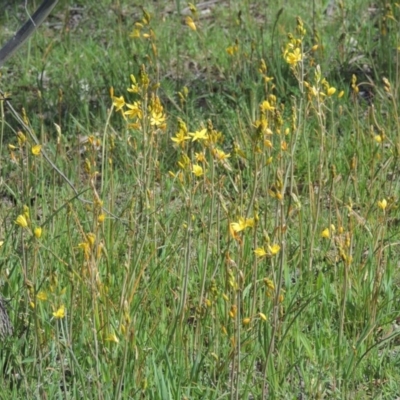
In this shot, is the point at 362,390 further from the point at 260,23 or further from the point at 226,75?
the point at 260,23

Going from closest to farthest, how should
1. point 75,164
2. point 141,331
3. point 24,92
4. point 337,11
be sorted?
1. point 141,331
2. point 75,164
3. point 24,92
4. point 337,11

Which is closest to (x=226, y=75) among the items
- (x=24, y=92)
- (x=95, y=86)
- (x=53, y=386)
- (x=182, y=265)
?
(x=95, y=86)

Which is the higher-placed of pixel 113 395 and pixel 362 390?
pixel 113 395

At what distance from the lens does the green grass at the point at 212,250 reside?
258 cm

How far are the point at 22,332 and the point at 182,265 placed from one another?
59 centimetres

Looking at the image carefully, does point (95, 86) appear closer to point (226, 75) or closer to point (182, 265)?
point (226, 75)

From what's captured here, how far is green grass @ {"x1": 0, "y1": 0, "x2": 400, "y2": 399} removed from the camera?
2576 mm

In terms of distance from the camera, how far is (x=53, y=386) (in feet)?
8.54

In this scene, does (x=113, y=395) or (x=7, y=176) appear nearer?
(x=113, y=395)

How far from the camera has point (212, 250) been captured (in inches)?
123

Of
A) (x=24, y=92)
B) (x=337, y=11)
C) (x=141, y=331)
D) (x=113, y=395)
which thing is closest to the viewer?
(x=113, y=395)

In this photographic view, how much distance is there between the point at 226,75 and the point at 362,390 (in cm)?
287

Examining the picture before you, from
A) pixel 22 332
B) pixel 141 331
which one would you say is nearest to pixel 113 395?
pixel 141 331

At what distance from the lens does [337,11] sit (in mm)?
5898
